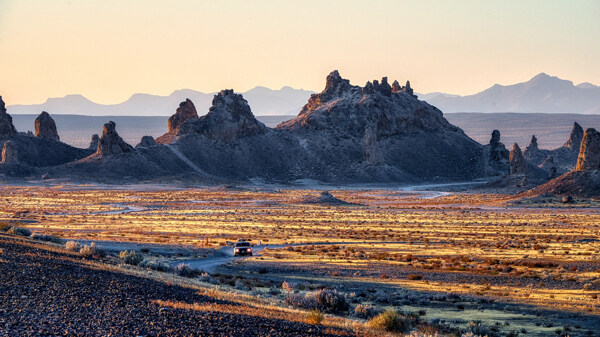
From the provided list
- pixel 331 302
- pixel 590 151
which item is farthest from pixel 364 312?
pixel 590 151

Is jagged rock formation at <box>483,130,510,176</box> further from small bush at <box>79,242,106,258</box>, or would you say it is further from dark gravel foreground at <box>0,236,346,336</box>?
dark gravel foreground at <box>0,236,346,336</box>

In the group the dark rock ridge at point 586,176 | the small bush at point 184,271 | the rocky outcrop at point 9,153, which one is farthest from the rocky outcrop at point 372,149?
the small bush at point 184,271

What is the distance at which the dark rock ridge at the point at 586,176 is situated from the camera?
98062 mm

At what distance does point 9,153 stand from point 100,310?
153m

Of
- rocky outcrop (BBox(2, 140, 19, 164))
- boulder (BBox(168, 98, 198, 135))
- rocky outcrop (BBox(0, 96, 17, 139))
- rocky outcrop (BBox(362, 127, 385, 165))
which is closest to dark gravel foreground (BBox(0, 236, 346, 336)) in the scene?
rocky outcrop (BBox(2, 140, 19, 164))

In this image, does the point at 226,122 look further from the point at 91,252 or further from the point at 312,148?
the point at 91,252

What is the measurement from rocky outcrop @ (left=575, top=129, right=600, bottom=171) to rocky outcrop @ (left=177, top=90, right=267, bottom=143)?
9527 cm

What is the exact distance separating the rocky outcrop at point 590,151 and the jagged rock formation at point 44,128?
4885 inches

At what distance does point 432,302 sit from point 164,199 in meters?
89.5

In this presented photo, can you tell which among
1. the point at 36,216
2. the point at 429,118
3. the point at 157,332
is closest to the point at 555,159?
the point at 429,118

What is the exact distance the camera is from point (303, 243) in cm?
4994

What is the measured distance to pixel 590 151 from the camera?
328 feet

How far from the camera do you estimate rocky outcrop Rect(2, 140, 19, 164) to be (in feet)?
516

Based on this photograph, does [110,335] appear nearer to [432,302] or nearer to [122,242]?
[432,302]
